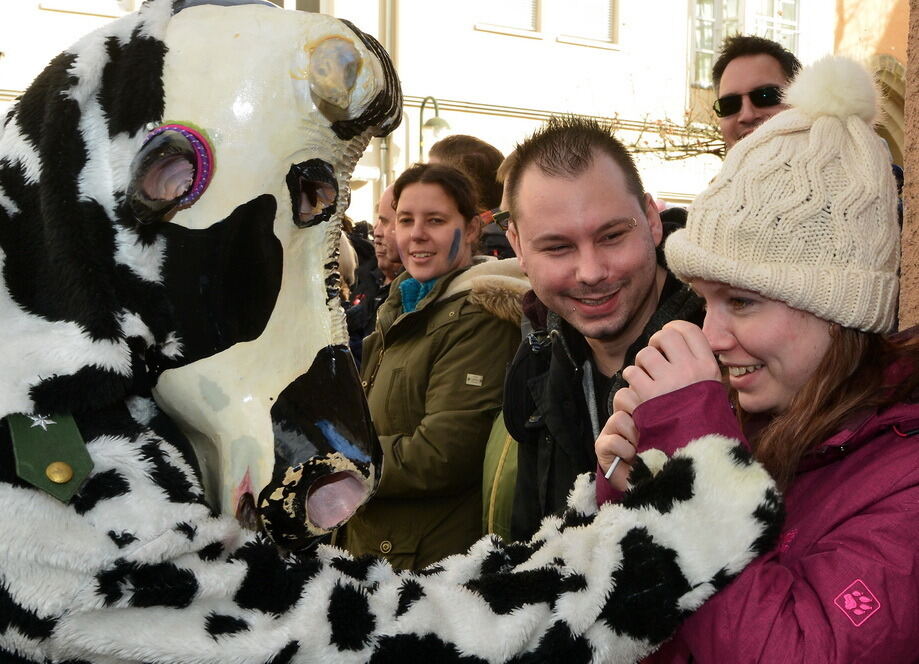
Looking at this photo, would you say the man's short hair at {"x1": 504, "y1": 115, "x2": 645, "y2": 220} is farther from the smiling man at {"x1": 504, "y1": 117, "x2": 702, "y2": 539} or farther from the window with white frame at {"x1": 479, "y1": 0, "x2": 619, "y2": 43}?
the window with white frame at {"x1": 479, "y1": 0, "x2": 619, "y2": 43}

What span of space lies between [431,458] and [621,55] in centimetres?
1524

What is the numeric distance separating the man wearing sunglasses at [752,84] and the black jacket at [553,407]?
160 cm

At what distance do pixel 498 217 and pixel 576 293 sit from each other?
1.25 m

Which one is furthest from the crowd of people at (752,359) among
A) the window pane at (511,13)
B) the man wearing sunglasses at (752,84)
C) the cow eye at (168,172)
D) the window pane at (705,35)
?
the window pane at (705,35)

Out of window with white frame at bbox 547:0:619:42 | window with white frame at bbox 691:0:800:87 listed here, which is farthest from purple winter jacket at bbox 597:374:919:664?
window with white frame at bbox 691:0:800:87

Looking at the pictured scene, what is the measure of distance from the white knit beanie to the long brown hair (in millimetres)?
50

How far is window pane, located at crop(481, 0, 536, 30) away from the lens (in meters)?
15.9

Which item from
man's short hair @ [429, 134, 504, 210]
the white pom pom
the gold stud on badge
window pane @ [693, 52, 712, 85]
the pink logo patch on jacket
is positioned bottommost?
the pink logo patch on jacket

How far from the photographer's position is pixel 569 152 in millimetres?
2676

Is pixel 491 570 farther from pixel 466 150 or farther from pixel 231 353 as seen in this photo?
pixel 466 150

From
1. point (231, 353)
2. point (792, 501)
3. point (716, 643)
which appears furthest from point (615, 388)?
point (231, 353)

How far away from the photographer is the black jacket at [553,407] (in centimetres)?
261

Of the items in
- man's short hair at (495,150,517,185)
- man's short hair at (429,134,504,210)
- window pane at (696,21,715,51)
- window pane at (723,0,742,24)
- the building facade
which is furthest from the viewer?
window pane at (723,0,742,24)

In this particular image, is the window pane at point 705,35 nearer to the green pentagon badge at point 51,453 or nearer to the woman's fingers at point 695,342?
the woman's fingers at point 695,342
